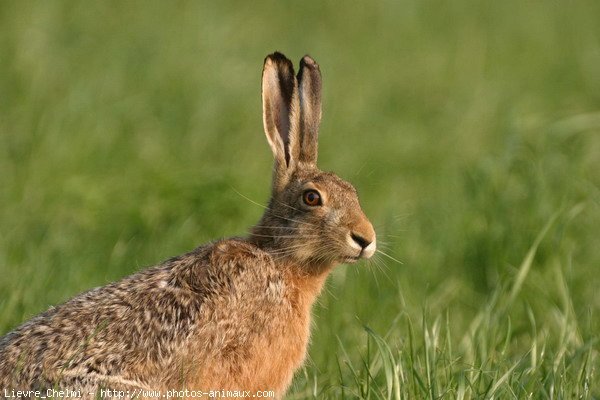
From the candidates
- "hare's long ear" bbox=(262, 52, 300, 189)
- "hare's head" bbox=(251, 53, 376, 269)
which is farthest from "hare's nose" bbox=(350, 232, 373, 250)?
"hare's long ear" bbox=(262, 52, 300, 189)

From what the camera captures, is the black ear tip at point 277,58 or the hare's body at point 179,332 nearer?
the hare's body at point 179,332

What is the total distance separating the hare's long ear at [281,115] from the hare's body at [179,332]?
64 centimetres

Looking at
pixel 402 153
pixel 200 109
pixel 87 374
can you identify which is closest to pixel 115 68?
pixel 200 109

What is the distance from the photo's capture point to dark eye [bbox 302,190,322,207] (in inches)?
227

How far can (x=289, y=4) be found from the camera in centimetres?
1542

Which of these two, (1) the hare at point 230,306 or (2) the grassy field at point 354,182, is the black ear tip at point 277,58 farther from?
(2) the grassy field at point 354,182

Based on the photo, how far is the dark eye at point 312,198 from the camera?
18.9 feet

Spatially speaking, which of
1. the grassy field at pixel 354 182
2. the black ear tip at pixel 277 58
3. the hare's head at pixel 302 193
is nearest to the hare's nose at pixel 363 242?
the hare's head at pixel 302 193

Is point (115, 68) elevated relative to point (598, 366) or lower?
elevated

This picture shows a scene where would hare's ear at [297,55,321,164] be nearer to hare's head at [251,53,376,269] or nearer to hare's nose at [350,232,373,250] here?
hare's head at [251,53,376,269]

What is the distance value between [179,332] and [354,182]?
4.55m

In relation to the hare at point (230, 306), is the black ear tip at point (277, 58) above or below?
above

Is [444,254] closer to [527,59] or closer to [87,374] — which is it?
[87,374]

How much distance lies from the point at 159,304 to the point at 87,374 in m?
0.51
